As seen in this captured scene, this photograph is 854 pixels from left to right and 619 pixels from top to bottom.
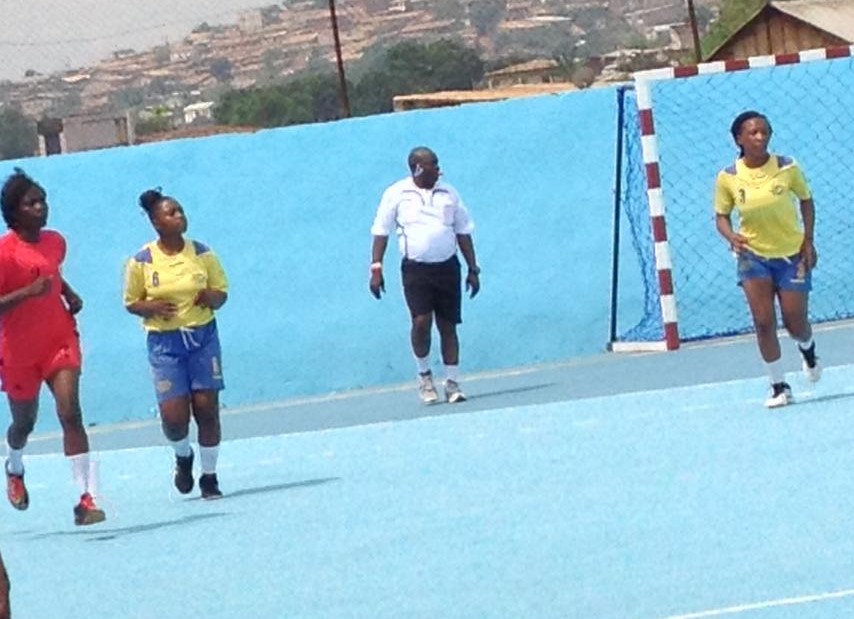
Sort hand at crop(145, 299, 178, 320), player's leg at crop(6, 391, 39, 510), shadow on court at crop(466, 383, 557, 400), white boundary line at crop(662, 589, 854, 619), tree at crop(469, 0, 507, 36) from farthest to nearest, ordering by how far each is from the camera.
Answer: tree at crop(469, 0, 507, 36)
shadow on court at crop(466, 383, 557, 400)
hand at crop(145, 299, 178, 320)
player's leg at crop(6, 391, 39, 510)
white boundary line at crop(662, 589, 854, 619)

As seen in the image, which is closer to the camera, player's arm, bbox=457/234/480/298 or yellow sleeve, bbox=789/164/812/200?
yellow sleeve, bbox=789/164/812/200

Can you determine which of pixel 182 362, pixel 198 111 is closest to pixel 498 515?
pixel 182 362

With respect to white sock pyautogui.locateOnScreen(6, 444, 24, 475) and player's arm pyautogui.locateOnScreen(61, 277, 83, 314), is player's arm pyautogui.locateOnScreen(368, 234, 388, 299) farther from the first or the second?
player's arm pyautogui.locateOnScreen(61, 277, 83, 314)

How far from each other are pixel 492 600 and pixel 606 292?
10.4 metres

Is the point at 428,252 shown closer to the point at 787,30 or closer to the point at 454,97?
the point at 454,97

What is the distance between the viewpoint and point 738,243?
45.1 ft

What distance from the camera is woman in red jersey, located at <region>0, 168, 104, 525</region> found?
12.3 metres

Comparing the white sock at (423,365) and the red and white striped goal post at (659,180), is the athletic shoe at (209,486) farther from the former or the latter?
the red and white striped goal post at (659,180)

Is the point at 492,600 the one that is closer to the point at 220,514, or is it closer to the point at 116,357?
the point at 220,514

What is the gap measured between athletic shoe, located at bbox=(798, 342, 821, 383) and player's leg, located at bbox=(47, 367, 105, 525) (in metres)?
4.36

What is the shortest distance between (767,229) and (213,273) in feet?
10.2

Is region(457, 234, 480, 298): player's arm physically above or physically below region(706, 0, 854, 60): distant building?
below

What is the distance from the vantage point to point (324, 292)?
A: 19297 mm

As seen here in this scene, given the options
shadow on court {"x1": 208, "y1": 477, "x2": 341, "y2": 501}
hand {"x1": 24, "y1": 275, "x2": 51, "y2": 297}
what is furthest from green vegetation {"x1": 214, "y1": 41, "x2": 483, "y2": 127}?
hand {"x1": 24, "y1": 275, "x2": 51, "y2": 297}
